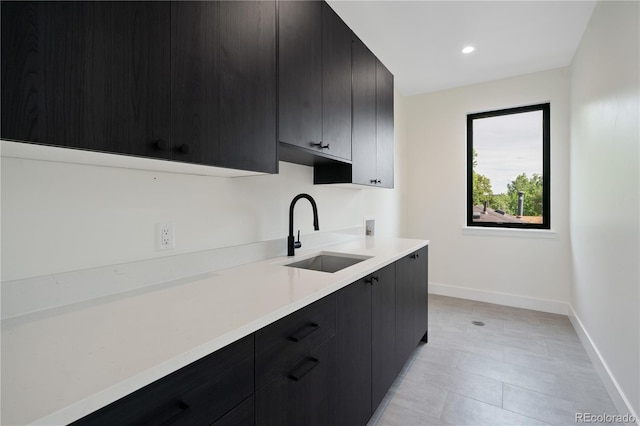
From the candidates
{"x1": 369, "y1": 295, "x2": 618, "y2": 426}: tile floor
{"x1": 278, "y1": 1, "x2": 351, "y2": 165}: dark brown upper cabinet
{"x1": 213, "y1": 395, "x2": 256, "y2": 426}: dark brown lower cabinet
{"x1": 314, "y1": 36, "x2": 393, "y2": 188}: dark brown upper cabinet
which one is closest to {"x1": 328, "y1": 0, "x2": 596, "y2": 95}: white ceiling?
{"x1": 314, "y1": 36, "x2": 393, "y2": 188}: dark brown upper cabinet

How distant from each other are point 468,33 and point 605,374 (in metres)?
2.71

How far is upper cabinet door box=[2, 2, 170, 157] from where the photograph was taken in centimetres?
63

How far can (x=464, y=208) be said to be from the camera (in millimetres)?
3764

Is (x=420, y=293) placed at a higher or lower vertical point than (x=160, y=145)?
lower

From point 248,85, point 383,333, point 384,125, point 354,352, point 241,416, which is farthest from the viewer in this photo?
point 384,125

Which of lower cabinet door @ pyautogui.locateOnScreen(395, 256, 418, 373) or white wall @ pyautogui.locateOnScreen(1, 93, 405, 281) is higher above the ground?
white wall @ pyautogui.locateOnScreen(1, 93, 405, 281)

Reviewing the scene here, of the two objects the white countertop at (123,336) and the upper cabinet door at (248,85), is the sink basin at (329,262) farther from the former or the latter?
the upper cabinet door at (248,85)

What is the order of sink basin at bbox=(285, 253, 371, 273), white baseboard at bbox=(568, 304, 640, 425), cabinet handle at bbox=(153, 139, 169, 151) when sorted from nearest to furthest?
cabinet handle at bbox=(153, 139, 169, 151)
white baseboard at bbox=(568, 304, 640, 425)
sink basin at bbox=(285, 253, 371, 273)

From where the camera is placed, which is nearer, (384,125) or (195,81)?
(195,81)

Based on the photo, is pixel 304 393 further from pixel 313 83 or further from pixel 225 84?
pixel 313 83

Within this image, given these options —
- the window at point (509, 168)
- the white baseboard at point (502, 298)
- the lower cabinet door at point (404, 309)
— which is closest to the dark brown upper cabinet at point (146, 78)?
the lower cabinet door at point (404, 309)

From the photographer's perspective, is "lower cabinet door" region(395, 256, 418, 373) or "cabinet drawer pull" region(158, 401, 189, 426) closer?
"cabinet drawer pull" region(158, 401, 189, 426)

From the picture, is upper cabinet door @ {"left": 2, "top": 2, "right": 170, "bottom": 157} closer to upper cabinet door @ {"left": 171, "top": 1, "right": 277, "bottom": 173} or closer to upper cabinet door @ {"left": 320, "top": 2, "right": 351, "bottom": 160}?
upper cabinet door @ {"left": 171, "top": 1, "right": 277, "bottom": 173}

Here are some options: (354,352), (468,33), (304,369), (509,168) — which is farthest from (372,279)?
(509,168)
